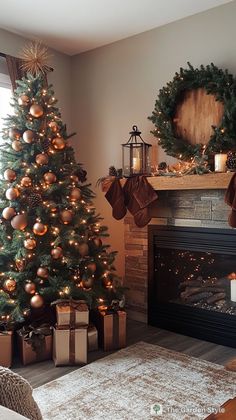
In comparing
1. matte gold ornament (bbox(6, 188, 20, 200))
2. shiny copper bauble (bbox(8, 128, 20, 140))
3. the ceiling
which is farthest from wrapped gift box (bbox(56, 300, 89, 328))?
the ceiling

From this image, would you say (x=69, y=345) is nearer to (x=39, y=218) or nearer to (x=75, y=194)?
(x=39, y=218)

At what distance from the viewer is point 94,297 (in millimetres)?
2943

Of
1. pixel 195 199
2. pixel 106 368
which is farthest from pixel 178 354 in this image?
pixel 195 199

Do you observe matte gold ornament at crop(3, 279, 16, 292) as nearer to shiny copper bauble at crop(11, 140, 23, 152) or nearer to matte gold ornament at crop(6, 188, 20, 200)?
matte gold ornament at crop(6, 188, 20, 200)

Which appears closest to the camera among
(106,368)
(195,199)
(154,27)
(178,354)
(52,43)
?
(106,368)

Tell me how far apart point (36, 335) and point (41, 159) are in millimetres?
1344

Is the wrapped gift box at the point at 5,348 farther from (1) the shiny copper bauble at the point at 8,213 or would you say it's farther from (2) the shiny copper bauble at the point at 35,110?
(2) the shiny copper bauble at the point at 35,110

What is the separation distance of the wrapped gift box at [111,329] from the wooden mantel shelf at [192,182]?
1.11 meters

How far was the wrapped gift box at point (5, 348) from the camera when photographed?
8.55ft

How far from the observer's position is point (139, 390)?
228 cm

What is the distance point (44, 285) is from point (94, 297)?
→ 41 cm

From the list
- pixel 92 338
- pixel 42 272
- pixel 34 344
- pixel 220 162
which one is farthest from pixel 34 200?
pixel 220 162

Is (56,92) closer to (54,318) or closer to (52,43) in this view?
(52,43)

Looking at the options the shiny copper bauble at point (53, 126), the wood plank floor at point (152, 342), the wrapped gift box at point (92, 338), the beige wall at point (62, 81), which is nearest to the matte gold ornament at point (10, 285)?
the wood plank floor at point (152, 342)
